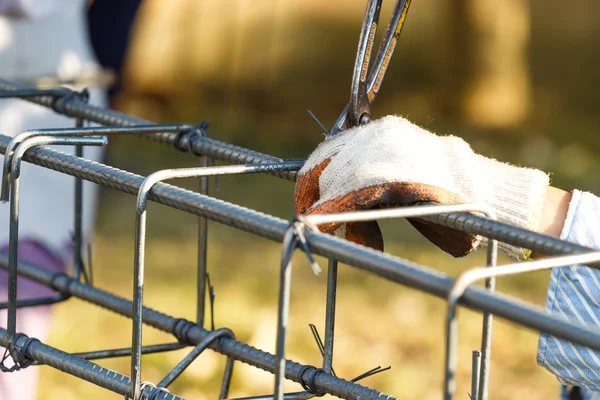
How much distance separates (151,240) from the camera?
9.45 ft

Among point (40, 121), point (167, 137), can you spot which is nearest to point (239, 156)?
point (167, 137)

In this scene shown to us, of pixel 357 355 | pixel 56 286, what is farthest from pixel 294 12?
pixel 56 286

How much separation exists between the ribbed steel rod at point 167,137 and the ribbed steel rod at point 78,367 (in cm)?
26

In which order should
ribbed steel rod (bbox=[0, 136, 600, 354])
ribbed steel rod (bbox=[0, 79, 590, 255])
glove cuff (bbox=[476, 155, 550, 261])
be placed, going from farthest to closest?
glove cuff (bbox=[476, 155, 550, 261]) → ribbed steel rod (bbox=[0, 79, 590, 255]) → ribbed steel rod (bbox=[0, 136, 600, 354])

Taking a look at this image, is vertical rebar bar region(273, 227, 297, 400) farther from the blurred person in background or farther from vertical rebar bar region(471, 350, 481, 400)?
the blurred person in background

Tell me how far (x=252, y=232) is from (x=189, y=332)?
425mm

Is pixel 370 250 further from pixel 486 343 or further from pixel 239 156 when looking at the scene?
pixel 239 156

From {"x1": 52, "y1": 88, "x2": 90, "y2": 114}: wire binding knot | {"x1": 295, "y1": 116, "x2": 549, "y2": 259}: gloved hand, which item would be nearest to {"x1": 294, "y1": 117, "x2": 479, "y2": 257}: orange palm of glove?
{"x1": 295, "y1": 116, "x2": 549, "y2": 259}: gloved hand

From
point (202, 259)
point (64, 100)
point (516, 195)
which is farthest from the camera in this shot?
point (64, 100)

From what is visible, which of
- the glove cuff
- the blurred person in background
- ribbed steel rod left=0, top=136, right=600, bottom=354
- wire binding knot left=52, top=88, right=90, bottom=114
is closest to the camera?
ribbed steel rod left=0, top=136, right=600, bottom=354

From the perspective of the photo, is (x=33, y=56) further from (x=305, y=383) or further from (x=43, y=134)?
(x=305, y=383)

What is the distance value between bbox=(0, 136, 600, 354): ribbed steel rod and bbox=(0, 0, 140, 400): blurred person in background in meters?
1.07

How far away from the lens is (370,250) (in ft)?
1.93

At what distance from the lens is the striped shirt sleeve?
834 mm
